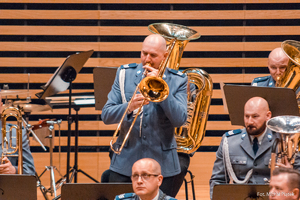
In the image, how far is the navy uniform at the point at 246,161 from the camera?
2830 mm

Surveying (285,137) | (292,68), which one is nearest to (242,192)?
(285,137)

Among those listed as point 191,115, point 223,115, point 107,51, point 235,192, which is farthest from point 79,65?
point 223,115

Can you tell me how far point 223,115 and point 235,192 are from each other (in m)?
3.28

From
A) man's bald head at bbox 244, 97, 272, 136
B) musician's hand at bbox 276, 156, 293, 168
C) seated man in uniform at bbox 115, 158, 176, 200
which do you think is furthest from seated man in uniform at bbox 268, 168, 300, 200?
man's bald head at bbox 244, 97, 272, 136

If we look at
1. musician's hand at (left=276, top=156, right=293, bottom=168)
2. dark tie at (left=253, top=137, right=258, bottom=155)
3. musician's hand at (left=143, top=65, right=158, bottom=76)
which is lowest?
musician's hand at (left=276, top=156, right=293, bottom=168)

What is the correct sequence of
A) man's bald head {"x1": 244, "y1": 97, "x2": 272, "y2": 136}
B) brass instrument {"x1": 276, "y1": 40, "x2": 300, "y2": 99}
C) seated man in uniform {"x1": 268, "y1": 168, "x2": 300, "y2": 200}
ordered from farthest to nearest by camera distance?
brass instrument {"x1": 276, "y1": 40, "x2": 300, "y2": 99}, man's bald head {"x1": 244, "y1": 97, "x2": 272, "y2": 136}, seated man in uniform {"x1": 268, "y1": 168, "x2": 300, "y2": 200}

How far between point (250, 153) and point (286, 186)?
755mm

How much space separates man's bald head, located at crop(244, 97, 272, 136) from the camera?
111 inches

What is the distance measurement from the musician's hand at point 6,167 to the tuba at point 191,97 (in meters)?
1.36

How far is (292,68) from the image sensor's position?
3357 millimetres

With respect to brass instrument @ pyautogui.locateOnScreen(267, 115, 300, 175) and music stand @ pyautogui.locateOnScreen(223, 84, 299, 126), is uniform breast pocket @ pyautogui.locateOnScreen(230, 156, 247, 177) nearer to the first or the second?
music stand @ pyautogui.locateOnScreen(223, 84, 299, 126)

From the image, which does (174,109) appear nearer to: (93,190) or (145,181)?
(145,181)

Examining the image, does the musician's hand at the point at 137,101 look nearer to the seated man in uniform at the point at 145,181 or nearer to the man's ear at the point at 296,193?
the seated man in uniform at the point at 145,181

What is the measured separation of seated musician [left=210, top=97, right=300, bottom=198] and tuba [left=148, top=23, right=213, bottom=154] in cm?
71
